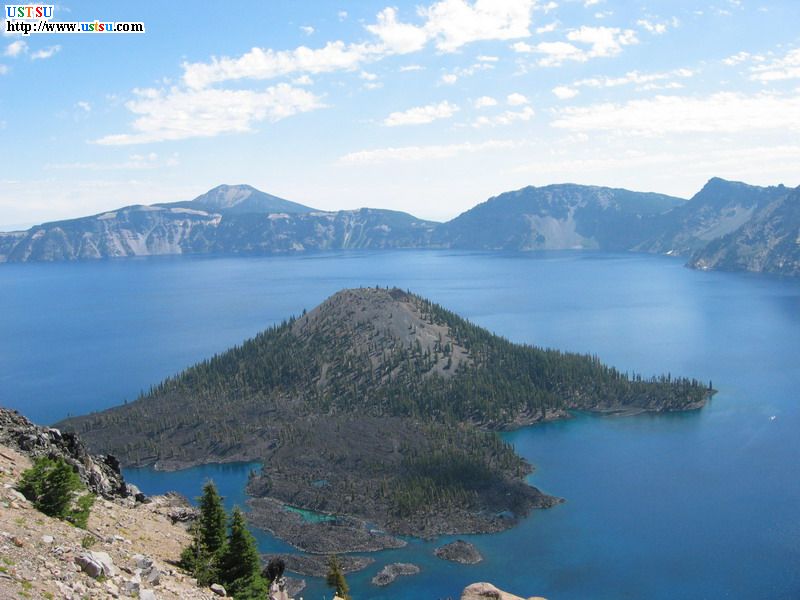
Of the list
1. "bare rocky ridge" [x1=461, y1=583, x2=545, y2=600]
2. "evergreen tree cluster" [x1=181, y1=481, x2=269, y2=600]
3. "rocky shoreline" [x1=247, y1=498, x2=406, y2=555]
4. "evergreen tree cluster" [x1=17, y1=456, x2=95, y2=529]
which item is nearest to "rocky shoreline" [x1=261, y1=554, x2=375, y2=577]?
"rocky shoreline" [x1=247, y1=498, x2=406, y2=555]

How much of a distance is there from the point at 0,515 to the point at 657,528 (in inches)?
3915

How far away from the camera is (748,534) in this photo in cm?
10750

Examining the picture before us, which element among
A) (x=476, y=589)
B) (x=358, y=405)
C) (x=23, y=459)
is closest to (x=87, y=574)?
(x=23, y=459)

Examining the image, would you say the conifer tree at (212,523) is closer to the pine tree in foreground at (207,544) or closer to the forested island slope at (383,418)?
the pine tree in foreground at (207,544)

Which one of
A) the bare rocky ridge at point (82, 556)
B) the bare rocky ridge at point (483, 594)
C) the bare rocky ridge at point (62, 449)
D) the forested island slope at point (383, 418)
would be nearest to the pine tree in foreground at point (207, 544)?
the bare rocky ridge at point (82, 556)

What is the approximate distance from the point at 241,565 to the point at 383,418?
115m

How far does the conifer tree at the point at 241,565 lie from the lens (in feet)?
156

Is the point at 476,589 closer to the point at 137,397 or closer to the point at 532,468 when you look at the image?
the point at 532,468

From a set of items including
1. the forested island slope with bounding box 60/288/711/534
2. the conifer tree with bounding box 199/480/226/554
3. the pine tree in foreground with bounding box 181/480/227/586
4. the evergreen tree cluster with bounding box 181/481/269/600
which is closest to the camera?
the pine tree in foreground with bounding box 181/480/227/586

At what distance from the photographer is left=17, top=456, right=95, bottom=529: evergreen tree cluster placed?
40.9 m

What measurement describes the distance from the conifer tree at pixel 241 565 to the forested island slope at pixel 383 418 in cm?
6619

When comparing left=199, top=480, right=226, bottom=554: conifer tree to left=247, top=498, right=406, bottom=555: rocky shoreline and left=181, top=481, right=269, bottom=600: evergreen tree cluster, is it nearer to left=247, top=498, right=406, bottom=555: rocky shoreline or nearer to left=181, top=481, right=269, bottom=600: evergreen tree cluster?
left=181, top=481, right=269, bottom=600: evergreen tree cluster

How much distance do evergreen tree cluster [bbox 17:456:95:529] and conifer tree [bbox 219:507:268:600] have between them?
32.5ft

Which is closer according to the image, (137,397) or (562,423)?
(562,423)
